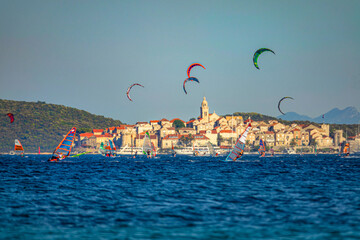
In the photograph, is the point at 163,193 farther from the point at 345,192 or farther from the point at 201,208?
the point at 345,192

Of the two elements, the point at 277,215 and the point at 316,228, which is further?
the point at 277,215

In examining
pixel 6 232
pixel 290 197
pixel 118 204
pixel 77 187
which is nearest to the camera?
pixel 6 232

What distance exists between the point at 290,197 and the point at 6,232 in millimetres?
15086

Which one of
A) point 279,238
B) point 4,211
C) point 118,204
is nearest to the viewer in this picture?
point 279,238

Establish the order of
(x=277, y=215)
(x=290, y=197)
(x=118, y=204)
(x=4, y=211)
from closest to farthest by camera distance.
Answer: (x=277, y=215)
(x=4, y=211)
(x=118, y=204)
(x=290, y=197)

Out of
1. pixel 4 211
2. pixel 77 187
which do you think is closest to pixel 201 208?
pixel 4 211

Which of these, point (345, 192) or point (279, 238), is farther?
point (345, 192)

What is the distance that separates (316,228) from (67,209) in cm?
1103

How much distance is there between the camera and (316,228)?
17953 millimetres

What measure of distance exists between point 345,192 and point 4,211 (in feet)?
61.7

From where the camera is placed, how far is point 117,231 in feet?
57.8

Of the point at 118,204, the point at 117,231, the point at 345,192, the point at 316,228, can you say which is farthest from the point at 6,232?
the point at 345,192

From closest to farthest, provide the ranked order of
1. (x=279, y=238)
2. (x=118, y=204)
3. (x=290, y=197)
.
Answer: (x=279, y=238) < (x=118, y=204) < (x=290, y=197)

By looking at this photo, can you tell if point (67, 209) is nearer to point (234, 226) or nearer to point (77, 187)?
point (234, 226)
